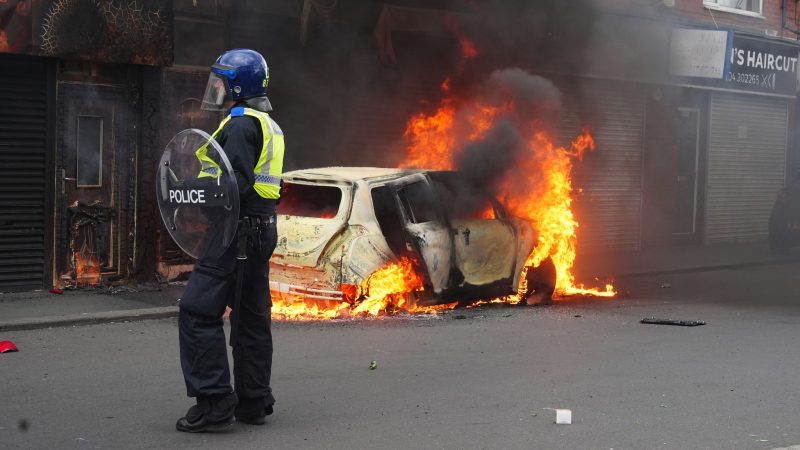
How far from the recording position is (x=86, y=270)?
10859mm

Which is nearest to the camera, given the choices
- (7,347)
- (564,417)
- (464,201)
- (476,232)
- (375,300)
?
(564,417)

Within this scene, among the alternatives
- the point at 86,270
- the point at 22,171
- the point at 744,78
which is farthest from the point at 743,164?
the point at 22,171

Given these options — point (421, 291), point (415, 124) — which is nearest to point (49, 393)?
point (421, 291)

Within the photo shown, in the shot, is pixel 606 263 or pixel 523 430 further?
pixel 606 263

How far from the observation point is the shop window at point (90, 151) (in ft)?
35.7

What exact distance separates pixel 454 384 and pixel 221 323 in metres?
1.93

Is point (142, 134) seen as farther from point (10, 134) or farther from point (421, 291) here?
point (421, 291)

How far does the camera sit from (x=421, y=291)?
359 inches

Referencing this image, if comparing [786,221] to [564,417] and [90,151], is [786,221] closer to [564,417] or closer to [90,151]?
[90,151]

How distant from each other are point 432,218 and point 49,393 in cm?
406

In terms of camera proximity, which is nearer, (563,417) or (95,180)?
(563,417)

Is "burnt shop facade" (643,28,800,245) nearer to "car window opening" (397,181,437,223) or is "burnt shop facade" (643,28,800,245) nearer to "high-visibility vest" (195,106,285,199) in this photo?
"car window opening" (397,181,437,223)

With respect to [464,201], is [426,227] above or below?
below

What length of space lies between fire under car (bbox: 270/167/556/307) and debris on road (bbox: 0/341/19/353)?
86.7 inches
